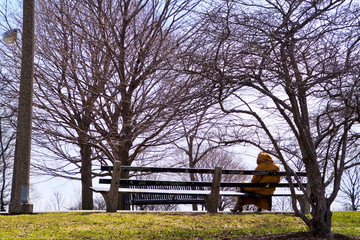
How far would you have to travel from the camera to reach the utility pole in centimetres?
822

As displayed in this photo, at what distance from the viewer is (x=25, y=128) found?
8.39 m

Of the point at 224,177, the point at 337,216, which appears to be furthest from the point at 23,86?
the point at 224,177

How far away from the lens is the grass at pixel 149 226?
20.5ft

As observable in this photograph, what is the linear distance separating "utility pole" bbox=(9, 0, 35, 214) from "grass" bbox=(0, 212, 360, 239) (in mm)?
494

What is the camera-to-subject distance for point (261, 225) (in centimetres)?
766

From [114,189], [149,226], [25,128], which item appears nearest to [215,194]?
[114,189]

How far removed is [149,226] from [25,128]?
317 cm

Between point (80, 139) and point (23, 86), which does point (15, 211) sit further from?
point (80, 139)

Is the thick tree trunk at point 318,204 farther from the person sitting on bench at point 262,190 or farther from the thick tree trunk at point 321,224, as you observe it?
the person sitting on bench at point 262,190

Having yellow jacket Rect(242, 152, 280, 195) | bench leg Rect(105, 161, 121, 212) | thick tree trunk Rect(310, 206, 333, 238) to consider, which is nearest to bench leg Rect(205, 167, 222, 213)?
yellow jacket Rect(242, 152, 280, 195)

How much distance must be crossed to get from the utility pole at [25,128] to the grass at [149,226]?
49cm

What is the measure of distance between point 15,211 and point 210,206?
3.81 meters

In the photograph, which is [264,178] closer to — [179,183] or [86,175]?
[179,183]

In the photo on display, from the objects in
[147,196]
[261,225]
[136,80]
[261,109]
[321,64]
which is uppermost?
[136,80]
